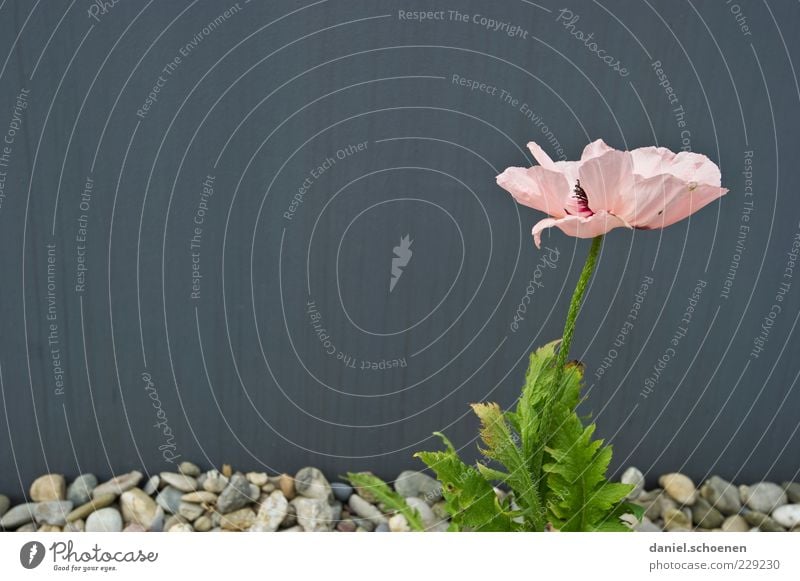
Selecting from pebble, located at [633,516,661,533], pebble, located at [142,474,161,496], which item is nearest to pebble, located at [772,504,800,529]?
pebble, located at [633,516,661,533]

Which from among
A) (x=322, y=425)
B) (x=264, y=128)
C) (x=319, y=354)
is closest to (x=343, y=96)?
(x=264, y=128)

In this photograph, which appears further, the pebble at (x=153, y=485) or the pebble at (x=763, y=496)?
the pebble at (x=763, y=496)

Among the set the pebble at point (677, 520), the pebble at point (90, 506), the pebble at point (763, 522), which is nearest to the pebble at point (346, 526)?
the pebble at point (90, 506)

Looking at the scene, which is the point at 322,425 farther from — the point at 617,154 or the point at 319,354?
the point at 617,154

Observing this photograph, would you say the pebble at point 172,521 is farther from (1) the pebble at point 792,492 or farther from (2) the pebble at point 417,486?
(1) the pebble at point 792,492

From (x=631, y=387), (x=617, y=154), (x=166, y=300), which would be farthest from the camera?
(x=631, y=387)

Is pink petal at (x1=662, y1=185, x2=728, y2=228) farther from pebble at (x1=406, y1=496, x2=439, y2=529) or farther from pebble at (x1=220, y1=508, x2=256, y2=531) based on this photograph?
pebble at (x1=220, y1=508, x2=256, y2=531)
